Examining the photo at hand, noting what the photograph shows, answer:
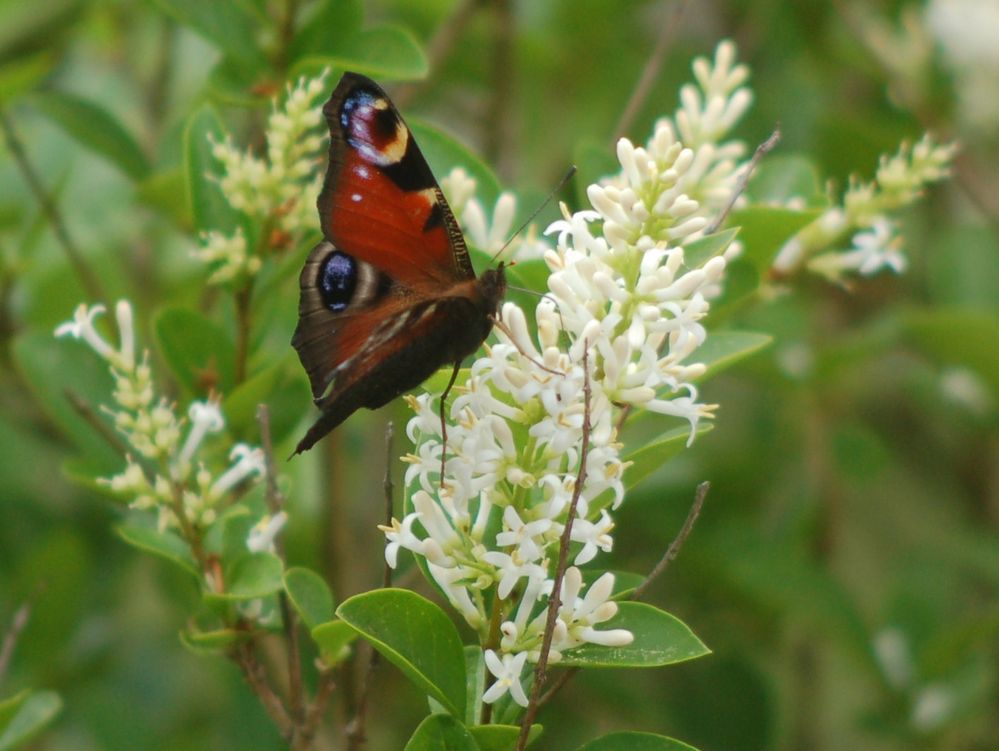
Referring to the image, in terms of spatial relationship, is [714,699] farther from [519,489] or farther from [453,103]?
[453,103]

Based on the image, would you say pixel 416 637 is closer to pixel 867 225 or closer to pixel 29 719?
pixel 29 719

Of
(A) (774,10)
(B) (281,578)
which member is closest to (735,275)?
(B) (281,578)

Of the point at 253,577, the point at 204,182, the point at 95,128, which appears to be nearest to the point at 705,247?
the point at 253,577

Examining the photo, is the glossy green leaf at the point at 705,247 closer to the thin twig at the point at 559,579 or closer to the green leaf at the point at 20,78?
the thin twig at the point at 559,579

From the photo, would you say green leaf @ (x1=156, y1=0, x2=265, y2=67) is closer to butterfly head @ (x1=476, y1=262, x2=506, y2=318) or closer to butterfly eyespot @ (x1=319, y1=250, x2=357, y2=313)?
butterfly eyespot @ (x1=319, y1=250, x2=357, y2=313)

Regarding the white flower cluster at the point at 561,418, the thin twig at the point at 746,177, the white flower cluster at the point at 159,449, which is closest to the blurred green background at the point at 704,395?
the white flower cluster at the point at 159,449

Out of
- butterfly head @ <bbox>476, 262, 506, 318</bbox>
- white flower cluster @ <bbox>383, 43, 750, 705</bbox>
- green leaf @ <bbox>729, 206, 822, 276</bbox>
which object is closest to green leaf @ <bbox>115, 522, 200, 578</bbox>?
white flower cluster @ <bbox>383, 43, 750, 705</bbox>
